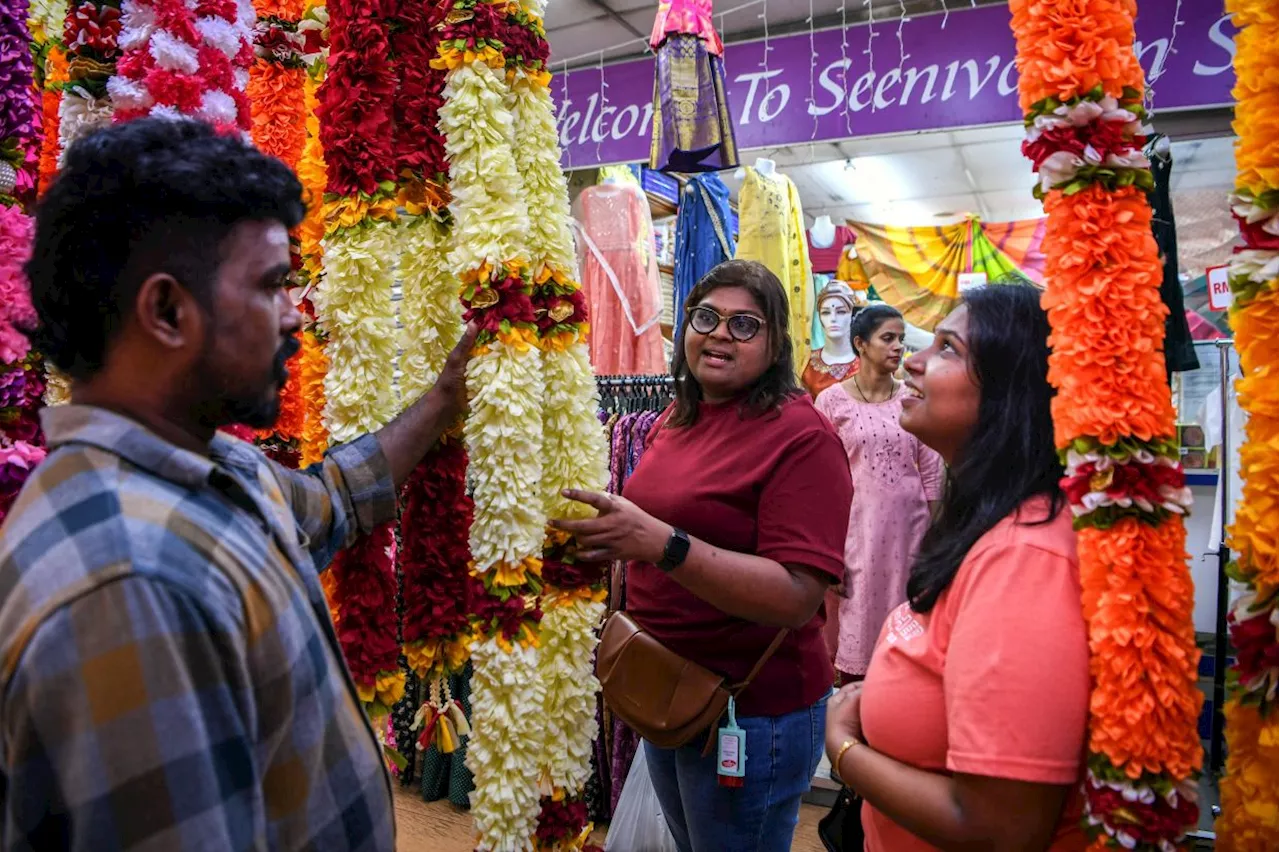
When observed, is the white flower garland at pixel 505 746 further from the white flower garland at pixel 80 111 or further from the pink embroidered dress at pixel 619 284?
the pink embroidered dress at pixel 619 284

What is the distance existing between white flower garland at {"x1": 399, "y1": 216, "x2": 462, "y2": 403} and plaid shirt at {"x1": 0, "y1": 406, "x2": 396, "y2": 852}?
2.62 ft

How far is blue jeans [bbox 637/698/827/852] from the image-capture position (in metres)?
1.80

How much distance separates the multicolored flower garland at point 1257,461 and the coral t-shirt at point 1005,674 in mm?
196

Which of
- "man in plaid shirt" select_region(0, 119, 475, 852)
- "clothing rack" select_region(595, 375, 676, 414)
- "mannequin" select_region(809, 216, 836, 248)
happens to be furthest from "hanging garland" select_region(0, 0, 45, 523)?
"mannequin" select_region(809, 216, 836, 248)

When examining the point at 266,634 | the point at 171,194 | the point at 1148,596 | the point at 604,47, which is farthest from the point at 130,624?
the point at 604,47

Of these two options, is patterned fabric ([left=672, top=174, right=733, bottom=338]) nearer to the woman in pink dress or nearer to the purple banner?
the purple banner

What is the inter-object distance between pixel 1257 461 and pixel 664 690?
1.15 metres

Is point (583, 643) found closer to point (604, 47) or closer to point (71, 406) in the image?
point (71, 406)

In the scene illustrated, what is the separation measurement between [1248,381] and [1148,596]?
1.02ft

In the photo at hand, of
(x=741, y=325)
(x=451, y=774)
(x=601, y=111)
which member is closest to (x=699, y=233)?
(x=601, y=111)

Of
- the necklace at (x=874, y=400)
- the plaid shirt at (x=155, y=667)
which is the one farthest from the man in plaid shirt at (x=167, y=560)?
the necklace at (x=874, y=400)

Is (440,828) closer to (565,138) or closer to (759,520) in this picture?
(759,520)

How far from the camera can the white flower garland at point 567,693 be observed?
1618 millimetres

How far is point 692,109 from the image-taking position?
3.94 metres
